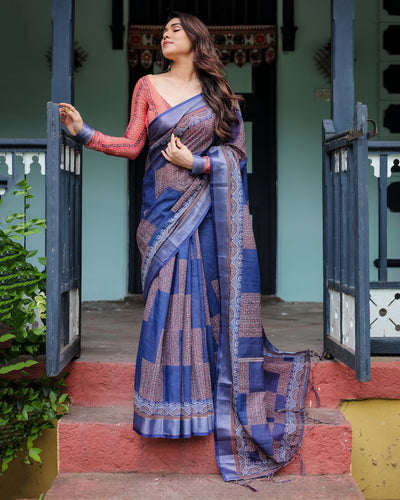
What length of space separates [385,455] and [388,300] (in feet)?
2.69

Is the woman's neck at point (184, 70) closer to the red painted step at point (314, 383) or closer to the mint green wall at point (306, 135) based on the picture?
the red painted step at point (314, 383)

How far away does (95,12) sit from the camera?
584 centimetres

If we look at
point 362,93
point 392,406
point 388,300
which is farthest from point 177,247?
A: point 362,93

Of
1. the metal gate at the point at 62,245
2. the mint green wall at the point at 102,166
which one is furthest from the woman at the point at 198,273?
the mint green wall at the point at 102,166

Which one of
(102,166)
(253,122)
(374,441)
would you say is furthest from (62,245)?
(253,122)

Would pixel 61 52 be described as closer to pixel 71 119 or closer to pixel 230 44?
pixel 71 119

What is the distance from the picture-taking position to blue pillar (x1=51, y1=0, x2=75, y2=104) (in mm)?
3271

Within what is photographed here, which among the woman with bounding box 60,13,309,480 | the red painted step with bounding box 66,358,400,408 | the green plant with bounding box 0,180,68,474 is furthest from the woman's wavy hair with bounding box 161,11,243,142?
the red painted step with bounding box 66,358,400,408

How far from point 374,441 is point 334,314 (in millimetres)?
697

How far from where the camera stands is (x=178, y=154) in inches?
114

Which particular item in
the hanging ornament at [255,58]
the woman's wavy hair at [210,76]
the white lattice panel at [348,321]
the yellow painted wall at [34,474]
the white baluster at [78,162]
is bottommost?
the yellow painted wall at [34,474]

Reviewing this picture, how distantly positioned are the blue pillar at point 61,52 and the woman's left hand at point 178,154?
0.72 m

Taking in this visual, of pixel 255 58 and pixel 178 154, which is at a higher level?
pixel 255 58

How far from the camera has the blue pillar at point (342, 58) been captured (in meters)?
3.37
